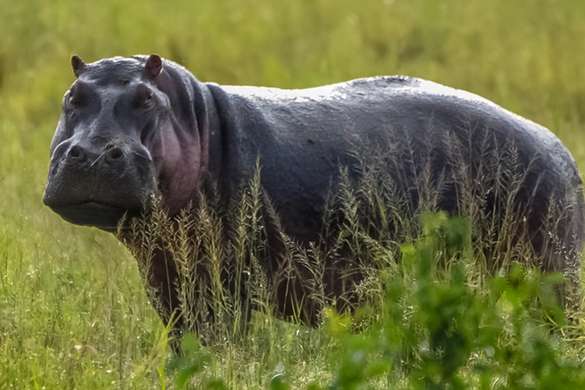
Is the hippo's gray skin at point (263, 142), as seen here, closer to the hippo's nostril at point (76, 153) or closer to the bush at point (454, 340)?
the hippo's nostril at point (76, 153)

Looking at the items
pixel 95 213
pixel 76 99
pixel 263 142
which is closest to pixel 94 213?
pixel 95 213

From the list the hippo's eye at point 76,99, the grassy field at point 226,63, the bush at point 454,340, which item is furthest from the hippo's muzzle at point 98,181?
the bush at point 454,340

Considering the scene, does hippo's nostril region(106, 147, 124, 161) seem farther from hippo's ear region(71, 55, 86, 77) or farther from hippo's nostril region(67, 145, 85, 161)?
hippo's ear region(71, 55, 86, 77)

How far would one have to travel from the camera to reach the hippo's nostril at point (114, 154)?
4910 millimetres

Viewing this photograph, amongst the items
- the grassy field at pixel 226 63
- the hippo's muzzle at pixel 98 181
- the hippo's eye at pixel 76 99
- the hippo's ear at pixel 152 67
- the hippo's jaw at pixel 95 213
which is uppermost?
the hippo's ear at pixel 152 67

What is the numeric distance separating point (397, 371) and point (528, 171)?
4.22ft

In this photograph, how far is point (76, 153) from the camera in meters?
→ 4.89

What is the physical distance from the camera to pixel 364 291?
213 inches

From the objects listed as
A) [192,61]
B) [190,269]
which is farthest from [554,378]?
[192,61]

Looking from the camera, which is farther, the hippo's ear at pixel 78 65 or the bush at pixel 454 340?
the hippo's ear at pixel 78 65

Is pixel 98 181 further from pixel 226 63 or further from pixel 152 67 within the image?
pixel 226 63

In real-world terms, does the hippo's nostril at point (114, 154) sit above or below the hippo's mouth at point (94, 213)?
above

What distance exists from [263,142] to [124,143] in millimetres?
746

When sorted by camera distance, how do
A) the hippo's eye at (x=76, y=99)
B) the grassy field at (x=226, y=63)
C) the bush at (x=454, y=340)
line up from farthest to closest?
the grassy field at (x=226, y=63)
the hippo's eye at (x=76, y=99)
the bush at (x=454, y=340)
